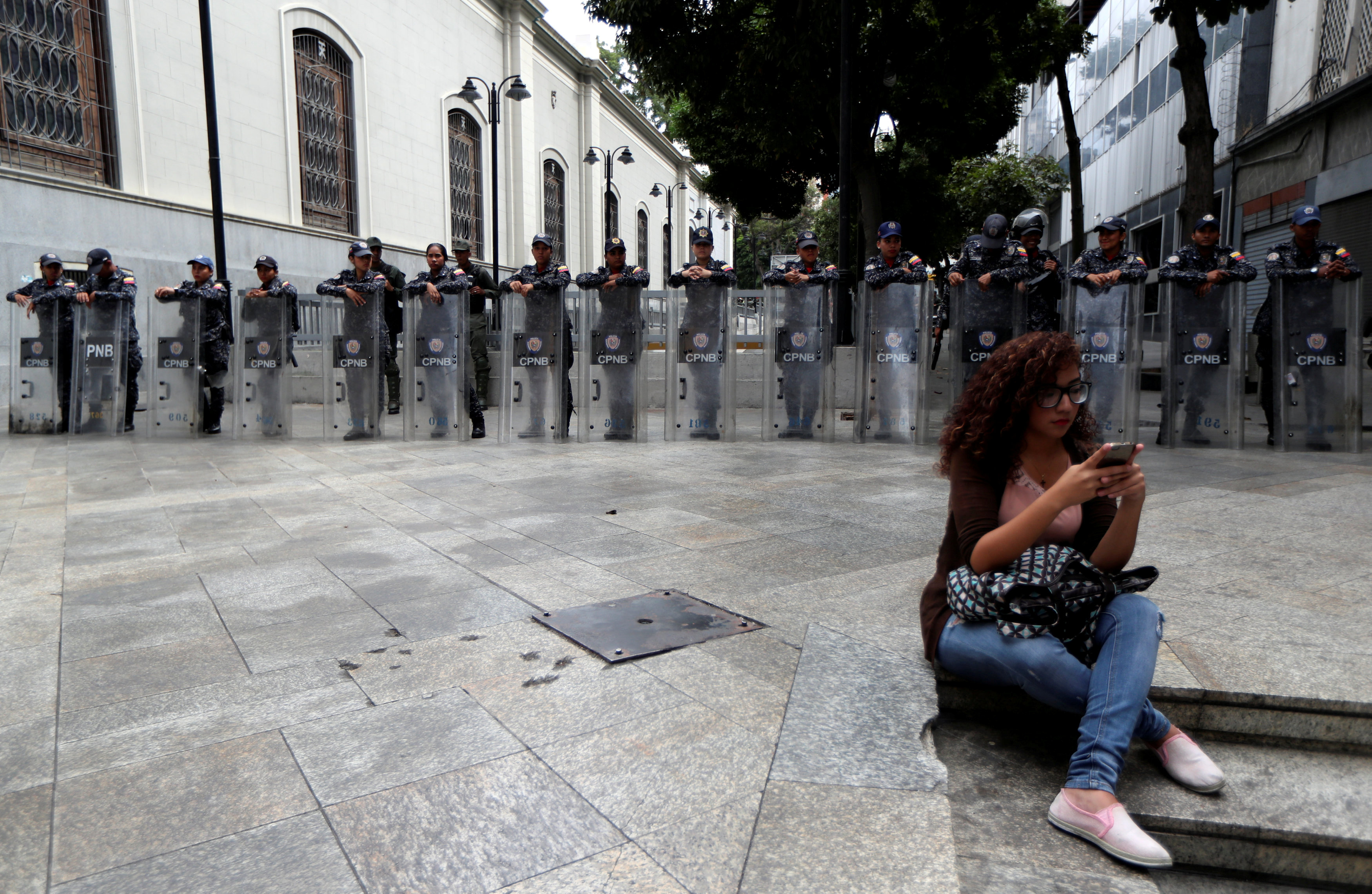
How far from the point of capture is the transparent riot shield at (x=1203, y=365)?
9.33m

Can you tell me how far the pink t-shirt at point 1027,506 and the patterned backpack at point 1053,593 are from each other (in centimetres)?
9

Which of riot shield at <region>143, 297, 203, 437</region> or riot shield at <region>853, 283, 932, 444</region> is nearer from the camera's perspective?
riot shield at <region>853, 283, 932, 444</region>

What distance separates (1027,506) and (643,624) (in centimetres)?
166

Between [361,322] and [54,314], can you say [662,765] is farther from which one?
[54,314]

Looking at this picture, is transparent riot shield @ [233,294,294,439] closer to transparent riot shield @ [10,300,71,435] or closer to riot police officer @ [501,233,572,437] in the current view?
transparent riot shield @ [10,300,71,435]

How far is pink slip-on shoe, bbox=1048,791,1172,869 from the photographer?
2230 mm

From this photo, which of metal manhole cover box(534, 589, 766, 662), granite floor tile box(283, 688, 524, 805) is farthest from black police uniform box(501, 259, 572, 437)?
granite floor tile box(283, 688, 524, 805)

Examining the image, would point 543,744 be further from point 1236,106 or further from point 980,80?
point 1236,106

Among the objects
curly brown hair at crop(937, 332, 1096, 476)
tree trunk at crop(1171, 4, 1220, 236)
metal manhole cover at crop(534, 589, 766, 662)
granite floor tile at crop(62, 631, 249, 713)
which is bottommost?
granite floor tile at crop(62, 631, 249, 713)

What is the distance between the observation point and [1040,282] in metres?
9.48

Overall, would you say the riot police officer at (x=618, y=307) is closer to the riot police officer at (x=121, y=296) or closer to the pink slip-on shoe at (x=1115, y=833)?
the riot police officer at (x=121, y=296)

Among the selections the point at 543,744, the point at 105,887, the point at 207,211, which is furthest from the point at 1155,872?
the point at 207,211

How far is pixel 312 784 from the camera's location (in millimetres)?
2547

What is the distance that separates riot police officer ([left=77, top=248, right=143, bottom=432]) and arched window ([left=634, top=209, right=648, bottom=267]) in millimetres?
37638
